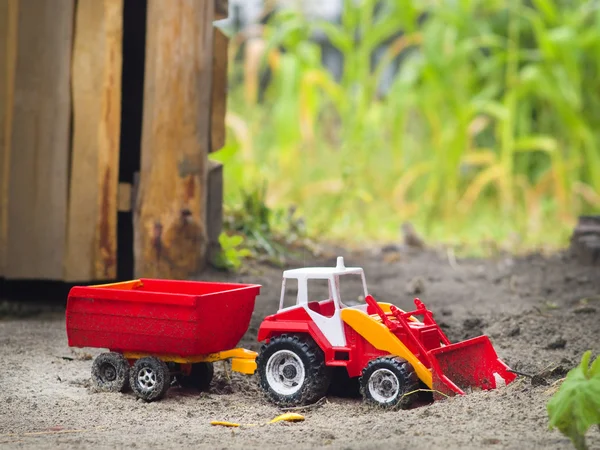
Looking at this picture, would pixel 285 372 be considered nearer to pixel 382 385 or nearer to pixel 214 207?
pixel 382 385

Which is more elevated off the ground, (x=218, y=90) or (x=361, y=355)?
(x=218, y=90)

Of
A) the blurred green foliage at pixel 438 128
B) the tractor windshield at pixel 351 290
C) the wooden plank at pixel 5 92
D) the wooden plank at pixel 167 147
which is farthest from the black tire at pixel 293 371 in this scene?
Answer: the blurred green foliage at pixel 438 128

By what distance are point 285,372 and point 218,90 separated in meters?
2.30

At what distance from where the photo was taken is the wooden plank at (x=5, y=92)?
476 cm

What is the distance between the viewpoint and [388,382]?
3154 mm

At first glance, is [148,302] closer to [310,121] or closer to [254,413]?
[254,413]

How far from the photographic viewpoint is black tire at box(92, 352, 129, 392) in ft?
11.1

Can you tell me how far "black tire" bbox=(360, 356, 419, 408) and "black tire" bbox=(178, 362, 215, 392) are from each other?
2.18 ft

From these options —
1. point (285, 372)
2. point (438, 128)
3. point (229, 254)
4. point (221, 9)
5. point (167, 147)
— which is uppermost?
point (221, 9)

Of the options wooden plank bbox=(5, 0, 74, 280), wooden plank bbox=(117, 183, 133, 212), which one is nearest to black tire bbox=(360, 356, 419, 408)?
wooden plank bbox=(117, 183, 133, 212)

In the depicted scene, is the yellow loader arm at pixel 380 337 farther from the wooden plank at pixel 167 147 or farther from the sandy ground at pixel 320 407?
the wooden plank at pixel 167 147

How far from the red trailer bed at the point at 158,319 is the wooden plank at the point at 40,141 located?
143 cm

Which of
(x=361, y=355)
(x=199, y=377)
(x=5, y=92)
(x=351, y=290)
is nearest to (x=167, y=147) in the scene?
(x=5, y=92)

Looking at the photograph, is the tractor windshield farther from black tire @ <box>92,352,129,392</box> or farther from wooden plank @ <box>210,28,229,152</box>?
black tire @ <box>92,352,129,392</box>
